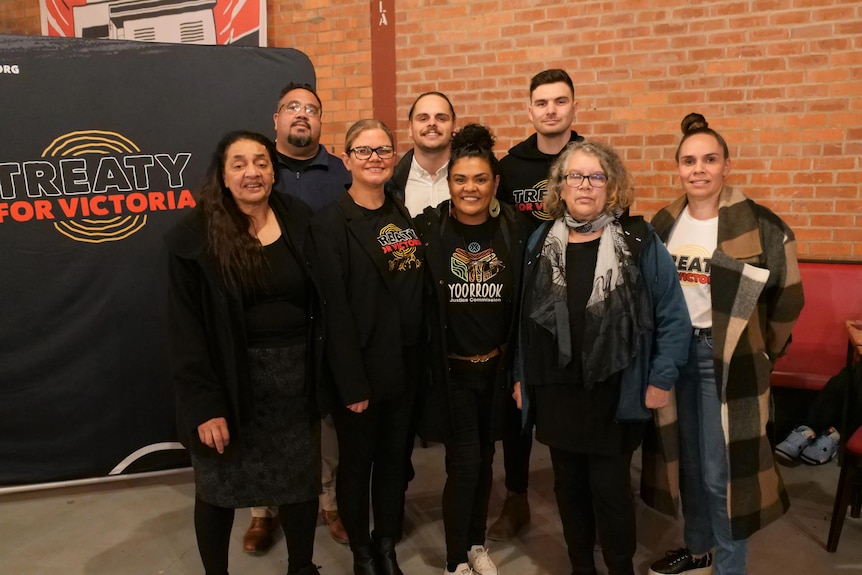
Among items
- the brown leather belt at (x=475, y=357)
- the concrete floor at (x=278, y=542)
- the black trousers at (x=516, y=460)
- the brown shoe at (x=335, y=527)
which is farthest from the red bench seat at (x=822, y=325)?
the brown shoe at (x=335, y=527)

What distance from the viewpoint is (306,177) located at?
2.72m

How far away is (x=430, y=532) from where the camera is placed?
277cm

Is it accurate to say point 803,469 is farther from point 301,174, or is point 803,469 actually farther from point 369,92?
point 369,92

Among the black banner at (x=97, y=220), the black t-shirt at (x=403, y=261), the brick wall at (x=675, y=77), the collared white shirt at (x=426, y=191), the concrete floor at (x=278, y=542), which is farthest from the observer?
the brick wall at (x=675, y=77)

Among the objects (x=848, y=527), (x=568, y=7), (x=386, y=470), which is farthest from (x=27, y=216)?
(x=848, y=527)

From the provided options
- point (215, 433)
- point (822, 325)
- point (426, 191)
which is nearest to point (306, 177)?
point (426, 191)

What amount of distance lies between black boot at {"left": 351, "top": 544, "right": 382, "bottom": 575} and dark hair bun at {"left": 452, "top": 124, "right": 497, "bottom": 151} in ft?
4.69

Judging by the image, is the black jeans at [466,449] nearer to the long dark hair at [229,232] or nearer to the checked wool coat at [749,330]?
the checked wool coat at [749,330]

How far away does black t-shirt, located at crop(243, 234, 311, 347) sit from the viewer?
201cm

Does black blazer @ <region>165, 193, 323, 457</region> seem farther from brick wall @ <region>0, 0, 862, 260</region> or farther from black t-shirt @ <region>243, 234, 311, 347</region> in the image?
brick wall @ <region>0, 0, 862, 260</region>

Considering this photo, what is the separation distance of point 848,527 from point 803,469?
0.53 metres

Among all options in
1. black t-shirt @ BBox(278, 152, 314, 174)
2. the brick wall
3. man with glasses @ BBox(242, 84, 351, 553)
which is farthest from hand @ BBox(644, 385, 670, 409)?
the brick wall

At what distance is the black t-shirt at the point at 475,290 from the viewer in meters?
2.20

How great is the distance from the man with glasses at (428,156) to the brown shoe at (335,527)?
131 cm
